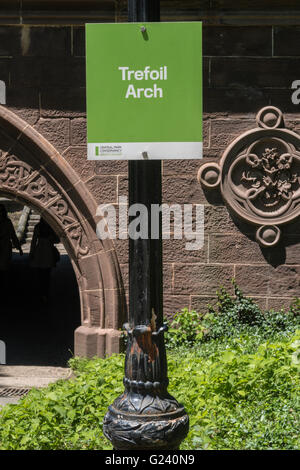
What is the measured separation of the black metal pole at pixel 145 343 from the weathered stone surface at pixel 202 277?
3.97 meters

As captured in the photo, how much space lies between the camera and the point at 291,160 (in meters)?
6.87

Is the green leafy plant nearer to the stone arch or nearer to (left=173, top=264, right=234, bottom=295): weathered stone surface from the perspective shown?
(left=173, top=264, right=234, bottom=295): weathered stone surface

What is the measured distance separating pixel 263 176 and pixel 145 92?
4.25 m

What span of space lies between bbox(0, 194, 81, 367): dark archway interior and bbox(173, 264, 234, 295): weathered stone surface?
51.1 inches

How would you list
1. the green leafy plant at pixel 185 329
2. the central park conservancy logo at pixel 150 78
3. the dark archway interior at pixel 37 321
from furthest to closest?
the dark archway interior at pixel 37 321, the green leafy plant at pixel 185 329, the central park conservancy logo at pixel 150 78

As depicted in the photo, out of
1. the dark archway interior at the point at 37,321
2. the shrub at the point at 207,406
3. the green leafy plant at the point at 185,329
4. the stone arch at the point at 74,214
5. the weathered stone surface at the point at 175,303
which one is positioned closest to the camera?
the shrub at the point at 207,406

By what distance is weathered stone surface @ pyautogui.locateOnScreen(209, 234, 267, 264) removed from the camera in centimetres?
693

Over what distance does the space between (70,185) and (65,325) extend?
359 cm

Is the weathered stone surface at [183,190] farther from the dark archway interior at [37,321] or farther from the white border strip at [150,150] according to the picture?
the white border strip at [150,150]

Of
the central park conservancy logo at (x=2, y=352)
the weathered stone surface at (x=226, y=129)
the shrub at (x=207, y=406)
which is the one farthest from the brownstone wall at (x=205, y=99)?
the central park conservancy logo at (x=2, y=352)

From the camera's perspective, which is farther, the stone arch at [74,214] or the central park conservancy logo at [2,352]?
the central park conservancy logo at [2,352]

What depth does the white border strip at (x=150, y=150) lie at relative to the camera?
2840mm

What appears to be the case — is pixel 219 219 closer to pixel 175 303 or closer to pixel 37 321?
pixel 175 303
